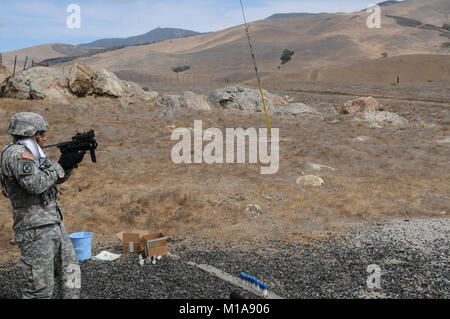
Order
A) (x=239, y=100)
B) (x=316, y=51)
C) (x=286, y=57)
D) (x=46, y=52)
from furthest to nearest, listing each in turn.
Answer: (x=46, y=52) → (x=316, y=51) → (x=286, y=57) → (x=239, y=100)

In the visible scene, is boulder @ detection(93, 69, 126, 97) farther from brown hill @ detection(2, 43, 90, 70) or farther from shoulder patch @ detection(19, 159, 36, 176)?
brown hill @ detection(2, 43, 90, 70)

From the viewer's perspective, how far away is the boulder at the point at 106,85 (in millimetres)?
18500

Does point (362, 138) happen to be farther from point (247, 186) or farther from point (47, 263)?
point (47, 263)

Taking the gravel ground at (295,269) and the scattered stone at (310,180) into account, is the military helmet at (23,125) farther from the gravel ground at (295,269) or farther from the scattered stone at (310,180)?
the scattered stone at (310,180)

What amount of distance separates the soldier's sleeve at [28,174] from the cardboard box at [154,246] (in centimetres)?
232

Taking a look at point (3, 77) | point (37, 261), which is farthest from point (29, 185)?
point (3, 77)

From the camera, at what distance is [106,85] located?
18.6 meters

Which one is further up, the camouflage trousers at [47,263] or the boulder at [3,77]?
the boulder at [3,77]

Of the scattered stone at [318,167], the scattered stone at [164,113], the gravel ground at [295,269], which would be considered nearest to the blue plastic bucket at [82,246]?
the gravel ground at [295,269]

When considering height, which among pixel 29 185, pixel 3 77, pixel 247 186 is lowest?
pixel 247 186

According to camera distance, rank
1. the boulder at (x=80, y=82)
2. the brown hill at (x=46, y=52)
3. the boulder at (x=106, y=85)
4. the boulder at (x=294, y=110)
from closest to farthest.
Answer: the boulder at (x=80, y=82) < the boulder at (x=106, y=85) < the boulder at (x=294, y=110) < the brown hill at (x=46, y=52)

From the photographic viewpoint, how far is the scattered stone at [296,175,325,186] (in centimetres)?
973

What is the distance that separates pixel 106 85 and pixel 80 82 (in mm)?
1099
